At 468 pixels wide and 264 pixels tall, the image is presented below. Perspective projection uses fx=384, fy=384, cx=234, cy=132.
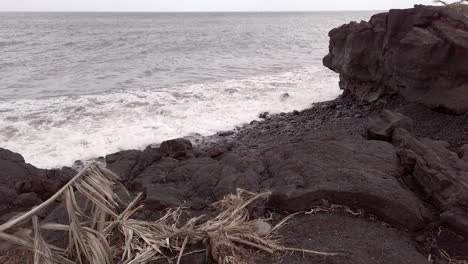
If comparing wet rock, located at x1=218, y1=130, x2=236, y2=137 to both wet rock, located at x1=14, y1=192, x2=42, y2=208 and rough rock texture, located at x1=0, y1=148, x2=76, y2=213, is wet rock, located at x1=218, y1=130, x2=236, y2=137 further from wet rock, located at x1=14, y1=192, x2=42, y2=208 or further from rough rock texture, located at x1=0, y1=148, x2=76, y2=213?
wet rock, located at x1=14, y1=192, x2=42, y2=208

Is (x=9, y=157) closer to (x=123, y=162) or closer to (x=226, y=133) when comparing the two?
(x=123, y=162)

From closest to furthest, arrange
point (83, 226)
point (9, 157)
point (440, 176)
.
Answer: point (83, 226), point (440, 176), point (9, 157)

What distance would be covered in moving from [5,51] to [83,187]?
26.0 metres

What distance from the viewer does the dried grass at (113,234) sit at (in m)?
2.57

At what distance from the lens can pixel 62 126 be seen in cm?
1043

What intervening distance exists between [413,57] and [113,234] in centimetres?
817

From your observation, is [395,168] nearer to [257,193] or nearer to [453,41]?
[257,193]

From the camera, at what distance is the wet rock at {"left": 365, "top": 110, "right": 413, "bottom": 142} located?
20.5 ft

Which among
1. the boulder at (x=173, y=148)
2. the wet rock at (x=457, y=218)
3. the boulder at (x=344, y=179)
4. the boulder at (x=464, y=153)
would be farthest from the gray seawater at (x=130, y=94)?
the wet rock at (x=457, y=218)

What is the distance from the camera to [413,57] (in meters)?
9.06

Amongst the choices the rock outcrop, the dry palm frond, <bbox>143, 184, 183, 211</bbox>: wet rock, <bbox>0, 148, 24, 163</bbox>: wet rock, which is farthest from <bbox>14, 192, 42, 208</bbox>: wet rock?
the rock outcrop

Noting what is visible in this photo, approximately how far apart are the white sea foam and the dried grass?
18.7 feet

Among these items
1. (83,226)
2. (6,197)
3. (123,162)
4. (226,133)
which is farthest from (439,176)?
(226,133)

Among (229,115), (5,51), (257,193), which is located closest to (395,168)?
(257,193)
